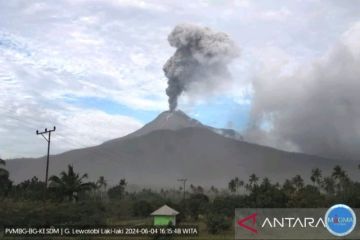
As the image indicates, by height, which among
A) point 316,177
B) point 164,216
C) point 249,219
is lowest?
point 249,219

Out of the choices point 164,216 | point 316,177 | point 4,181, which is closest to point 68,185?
point 4,181

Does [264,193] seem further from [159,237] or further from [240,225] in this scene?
[240,225]

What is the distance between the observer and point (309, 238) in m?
16.7

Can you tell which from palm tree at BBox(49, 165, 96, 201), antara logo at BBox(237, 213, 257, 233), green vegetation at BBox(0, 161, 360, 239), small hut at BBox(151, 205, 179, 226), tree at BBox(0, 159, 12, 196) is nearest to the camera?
antara logo at BBox(237, 213, 257, 233)

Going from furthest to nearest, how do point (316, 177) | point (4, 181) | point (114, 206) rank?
point (316, 177)
point (114, 206)
point (4, 181)

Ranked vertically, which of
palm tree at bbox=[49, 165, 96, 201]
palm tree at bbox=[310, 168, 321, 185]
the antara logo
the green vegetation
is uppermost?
palm tree at bbox=[310, 168, 321, 185]

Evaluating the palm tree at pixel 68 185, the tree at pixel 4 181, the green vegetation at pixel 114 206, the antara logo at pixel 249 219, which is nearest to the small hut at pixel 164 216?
the green vegetation at pixel 114 206

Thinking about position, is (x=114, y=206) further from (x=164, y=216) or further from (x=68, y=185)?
(x=164, y=216)

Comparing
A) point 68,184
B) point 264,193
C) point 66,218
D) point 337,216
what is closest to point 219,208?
point 264,193

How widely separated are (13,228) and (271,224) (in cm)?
1755

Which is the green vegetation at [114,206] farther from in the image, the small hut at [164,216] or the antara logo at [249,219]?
the antara logo at [249,219]

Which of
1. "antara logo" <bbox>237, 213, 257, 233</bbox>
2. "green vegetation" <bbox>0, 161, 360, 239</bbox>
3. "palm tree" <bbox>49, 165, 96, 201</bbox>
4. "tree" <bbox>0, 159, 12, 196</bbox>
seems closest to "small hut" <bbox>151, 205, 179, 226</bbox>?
"green vegetation" <bbox>0, 161, 360, 239</bbox>

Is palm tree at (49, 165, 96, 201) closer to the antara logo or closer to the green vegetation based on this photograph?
the green vegetation

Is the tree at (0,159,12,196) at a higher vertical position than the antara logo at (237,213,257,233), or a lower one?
higher
